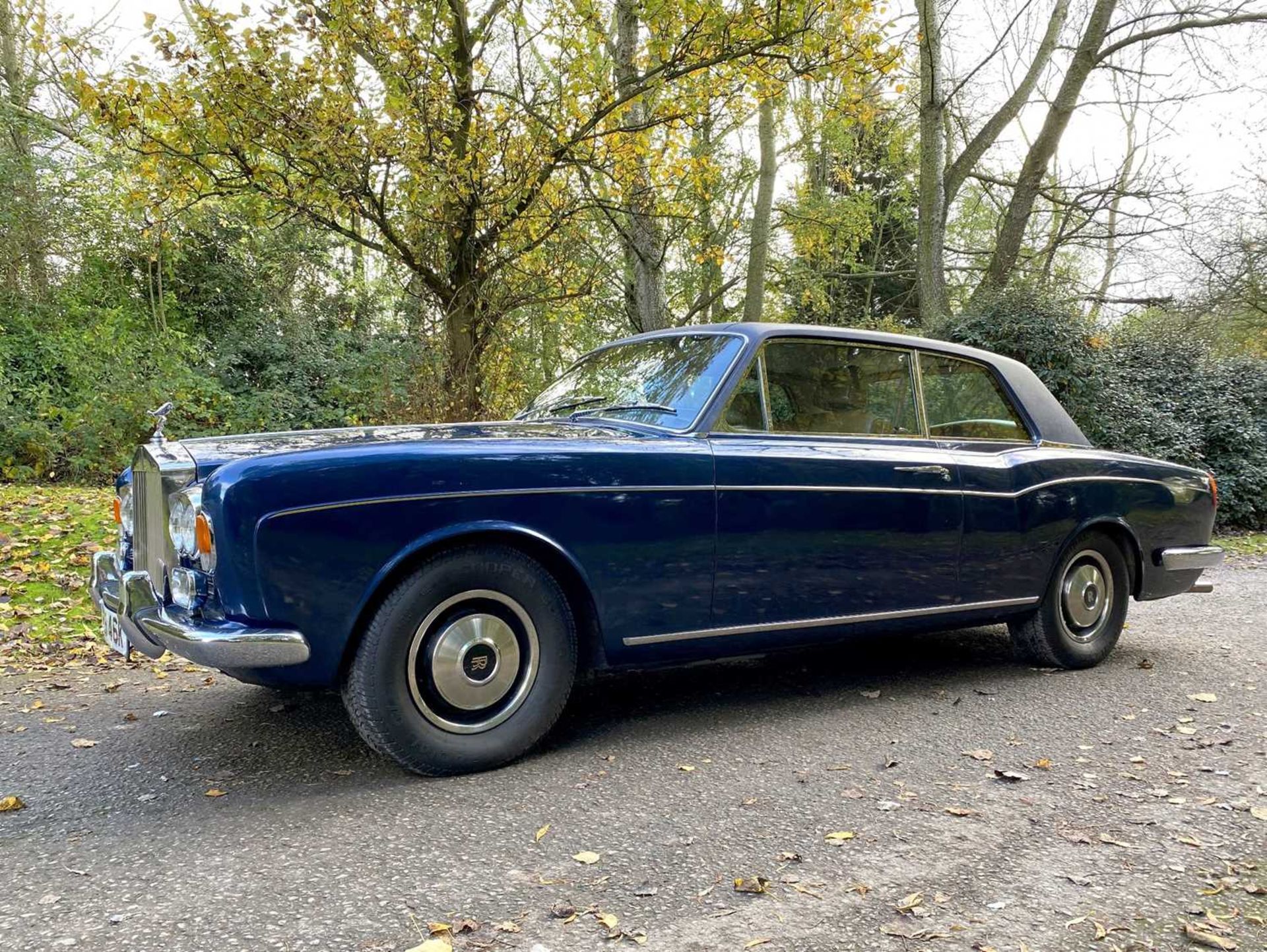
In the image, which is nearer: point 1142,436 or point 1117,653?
point 1117,653

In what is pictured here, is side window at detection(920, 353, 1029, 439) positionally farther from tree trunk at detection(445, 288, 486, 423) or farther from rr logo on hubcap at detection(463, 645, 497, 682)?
tree trunk at detection(445, 288, 486, 423)

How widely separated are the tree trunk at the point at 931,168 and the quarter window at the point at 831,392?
33.1 ft

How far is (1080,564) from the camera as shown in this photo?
4.77 m

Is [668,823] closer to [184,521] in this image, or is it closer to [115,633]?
[184,521]

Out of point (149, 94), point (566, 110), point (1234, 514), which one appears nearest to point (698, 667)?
point (566, 110)

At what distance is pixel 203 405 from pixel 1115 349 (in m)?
12.3

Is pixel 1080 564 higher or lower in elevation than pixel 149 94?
lower

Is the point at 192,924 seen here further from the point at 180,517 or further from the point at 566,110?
the point at 566,110

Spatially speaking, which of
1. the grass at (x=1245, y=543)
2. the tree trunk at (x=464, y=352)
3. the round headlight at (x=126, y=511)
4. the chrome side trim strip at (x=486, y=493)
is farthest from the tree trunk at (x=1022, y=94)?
the round headlight at (x=126, y=511)

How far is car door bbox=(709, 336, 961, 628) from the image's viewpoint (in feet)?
11.8

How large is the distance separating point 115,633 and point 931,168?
13.9 metres

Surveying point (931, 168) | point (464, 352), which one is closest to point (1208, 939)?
point (464, 352)

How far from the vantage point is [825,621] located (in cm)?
381

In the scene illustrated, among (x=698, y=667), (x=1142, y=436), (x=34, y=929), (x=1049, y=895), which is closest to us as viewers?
(x=34, y=929)
